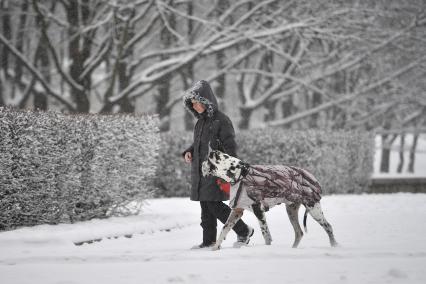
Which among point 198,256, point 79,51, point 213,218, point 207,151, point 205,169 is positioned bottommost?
point 198,256

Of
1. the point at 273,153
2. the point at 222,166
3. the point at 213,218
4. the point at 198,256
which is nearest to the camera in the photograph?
the point at 198,256

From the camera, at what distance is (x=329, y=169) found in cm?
1925

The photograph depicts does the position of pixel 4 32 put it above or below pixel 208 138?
above

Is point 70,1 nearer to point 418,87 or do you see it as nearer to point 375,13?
point 375,13

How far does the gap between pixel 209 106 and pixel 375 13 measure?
52.1ft

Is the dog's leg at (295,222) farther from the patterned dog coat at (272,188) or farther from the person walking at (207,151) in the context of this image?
the person walking at (207,151)

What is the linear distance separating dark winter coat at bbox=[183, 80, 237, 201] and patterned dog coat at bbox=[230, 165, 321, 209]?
530 mm

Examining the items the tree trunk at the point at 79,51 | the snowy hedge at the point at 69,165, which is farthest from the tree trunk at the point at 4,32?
the snowy hedge at the point at 69,165

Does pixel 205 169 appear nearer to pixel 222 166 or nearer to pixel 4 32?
pixel 222 166

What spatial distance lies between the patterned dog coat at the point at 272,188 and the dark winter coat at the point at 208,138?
53 centimetres

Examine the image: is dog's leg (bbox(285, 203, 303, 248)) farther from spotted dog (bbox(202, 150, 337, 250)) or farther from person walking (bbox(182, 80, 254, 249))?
person walking (bbox(182, 80, 254, 249))

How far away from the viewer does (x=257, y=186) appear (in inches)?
332

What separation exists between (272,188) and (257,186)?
0.56 ft

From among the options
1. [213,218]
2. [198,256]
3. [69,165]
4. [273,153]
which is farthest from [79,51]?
[198,256]
